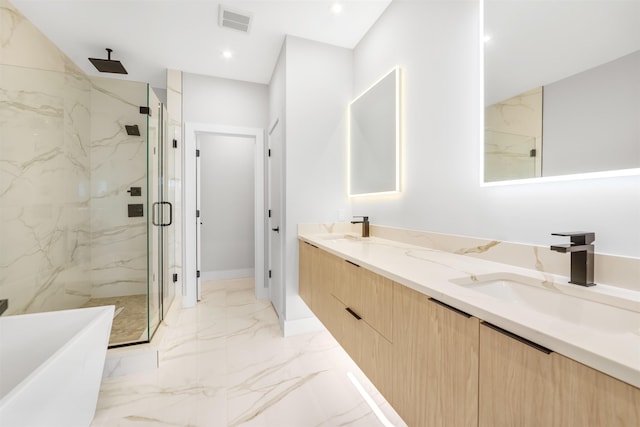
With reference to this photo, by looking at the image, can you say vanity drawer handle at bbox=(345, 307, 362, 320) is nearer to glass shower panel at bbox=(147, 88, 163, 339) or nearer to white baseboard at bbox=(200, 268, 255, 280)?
glass shower panel at bbox=(147, 88, 163, 339)

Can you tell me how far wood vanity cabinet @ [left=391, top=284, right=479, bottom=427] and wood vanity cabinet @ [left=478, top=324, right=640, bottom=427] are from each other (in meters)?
0.04

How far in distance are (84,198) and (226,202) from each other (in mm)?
1717

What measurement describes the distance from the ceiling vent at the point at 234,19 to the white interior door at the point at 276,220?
0.82m

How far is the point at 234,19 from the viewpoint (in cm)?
216

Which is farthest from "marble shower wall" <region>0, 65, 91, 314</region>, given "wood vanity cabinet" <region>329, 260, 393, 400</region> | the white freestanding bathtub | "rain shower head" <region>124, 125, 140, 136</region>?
"wood vanity cabinet" <region>329, 260, 393, 400</region>

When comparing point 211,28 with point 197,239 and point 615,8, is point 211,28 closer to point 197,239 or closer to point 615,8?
point 197,239

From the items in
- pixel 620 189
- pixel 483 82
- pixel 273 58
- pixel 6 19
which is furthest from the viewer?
pixel 273 58

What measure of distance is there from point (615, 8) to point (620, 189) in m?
0.61

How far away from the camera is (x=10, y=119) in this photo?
1.93 metres

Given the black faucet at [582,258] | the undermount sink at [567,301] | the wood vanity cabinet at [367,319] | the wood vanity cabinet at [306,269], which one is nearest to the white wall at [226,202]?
the wood vanity cabinet at [306,269]

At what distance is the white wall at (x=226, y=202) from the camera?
13.2 feet

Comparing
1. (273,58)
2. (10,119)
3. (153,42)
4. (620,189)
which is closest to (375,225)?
(620,189)

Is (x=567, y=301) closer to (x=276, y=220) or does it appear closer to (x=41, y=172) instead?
(x=276, y=220)

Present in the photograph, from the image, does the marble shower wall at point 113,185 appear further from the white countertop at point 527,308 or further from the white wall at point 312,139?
the white countertop at point 527,308
